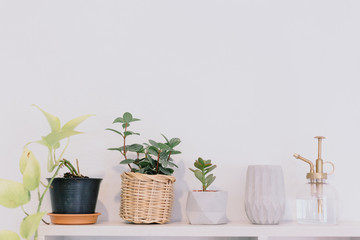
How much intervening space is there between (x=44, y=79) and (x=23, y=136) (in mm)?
199

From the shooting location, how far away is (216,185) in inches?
56.2

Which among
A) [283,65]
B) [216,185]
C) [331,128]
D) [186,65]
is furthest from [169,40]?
[331,128]

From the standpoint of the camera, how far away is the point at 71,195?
124cm

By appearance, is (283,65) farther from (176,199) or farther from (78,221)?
(78,221)

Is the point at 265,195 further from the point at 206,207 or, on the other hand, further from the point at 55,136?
the point at 55,136

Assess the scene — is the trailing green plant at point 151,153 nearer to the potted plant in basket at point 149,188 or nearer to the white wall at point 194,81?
the potted plant in basket at point 149,188

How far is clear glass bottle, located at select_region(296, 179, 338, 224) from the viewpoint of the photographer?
4.26 feet

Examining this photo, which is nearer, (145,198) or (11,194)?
(11,194)

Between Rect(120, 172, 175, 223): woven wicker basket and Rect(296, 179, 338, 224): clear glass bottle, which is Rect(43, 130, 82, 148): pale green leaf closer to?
Rect(120, 172, 175, 223): woven wicker basket

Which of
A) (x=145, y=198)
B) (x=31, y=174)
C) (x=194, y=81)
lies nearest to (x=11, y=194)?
(x=31, y=174)

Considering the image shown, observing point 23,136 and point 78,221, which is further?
point 23,136

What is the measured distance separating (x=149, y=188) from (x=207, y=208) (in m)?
0.17

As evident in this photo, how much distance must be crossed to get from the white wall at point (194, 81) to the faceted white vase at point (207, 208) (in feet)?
0.51

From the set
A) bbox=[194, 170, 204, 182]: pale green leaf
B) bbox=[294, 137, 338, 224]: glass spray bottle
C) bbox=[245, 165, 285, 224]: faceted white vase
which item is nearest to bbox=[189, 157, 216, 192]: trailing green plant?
bbox=[194, 170, 204, 182]: pale green leaf
